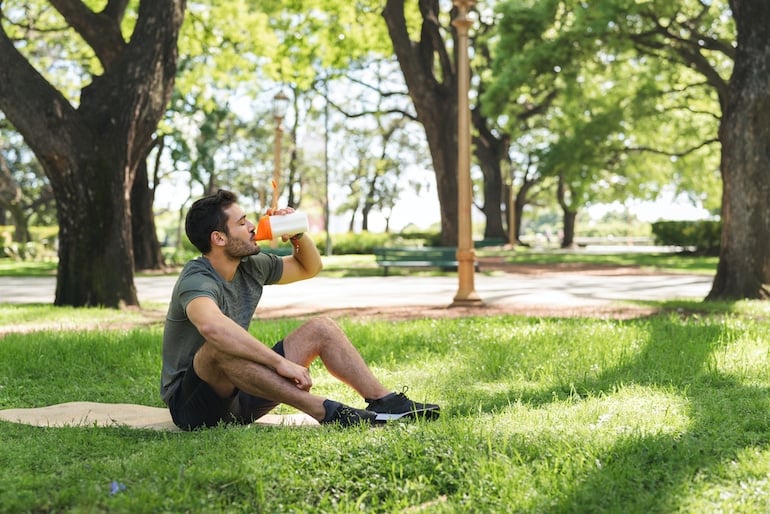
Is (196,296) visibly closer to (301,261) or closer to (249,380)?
(249,380)

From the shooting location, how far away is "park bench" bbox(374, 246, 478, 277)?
22266 mm

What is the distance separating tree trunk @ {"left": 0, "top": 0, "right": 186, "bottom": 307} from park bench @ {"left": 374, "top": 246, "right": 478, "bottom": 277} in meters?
10.6

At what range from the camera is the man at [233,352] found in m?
4.64

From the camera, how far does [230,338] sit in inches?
179

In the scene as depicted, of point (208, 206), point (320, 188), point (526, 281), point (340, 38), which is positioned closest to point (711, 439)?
point (208, 206)

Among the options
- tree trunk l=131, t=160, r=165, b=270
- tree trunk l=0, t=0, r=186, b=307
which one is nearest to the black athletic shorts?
tree trunk l=0, t=0, r=186, b=307

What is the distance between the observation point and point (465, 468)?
3.98 meters

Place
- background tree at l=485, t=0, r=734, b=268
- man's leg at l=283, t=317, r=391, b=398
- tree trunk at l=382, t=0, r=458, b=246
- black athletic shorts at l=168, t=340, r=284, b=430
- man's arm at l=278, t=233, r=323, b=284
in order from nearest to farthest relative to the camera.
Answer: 1. black athletic shorts at l=168, t=340, r=284, b=430
2. man's leg at l=283, t=317, r=391, b=398
3. man's arm at l=278, t=233, r=323, b=284
4. background tree at l=485, t=0, r=734, b=268
5. tree trunk at l=382, t=0, r=458, b=246

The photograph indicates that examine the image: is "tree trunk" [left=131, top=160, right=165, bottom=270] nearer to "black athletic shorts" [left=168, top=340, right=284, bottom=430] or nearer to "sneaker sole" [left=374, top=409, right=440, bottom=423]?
"black athletic shorts" [left=168, top=340, right=284, bottom=430]

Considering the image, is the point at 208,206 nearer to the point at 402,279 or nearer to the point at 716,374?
the point at 716,374

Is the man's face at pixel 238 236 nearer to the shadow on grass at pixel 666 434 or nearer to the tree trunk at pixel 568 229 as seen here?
the shadow on grass at pixel 666 434

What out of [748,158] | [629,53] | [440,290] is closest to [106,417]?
[748,158]

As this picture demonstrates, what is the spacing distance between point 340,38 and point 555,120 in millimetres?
12055

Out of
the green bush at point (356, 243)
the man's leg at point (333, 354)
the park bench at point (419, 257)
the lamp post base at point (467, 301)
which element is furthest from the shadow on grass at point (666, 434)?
the green bush at point (356, 243)
